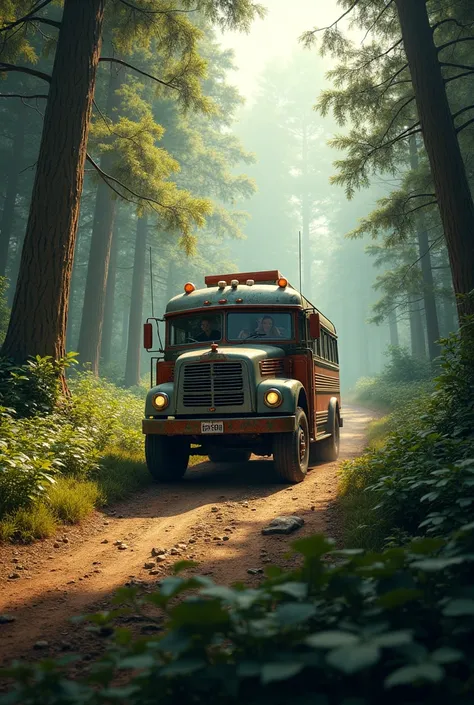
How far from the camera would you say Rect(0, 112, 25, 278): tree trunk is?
22.4 m

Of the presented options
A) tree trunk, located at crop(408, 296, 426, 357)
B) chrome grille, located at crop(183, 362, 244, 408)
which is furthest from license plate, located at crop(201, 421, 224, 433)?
tree trunk, located at crop(408, 296, 426, 357)

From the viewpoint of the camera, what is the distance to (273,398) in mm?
7676

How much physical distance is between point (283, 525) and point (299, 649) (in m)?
3.89

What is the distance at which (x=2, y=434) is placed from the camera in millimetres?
6094

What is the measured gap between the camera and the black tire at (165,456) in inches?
321

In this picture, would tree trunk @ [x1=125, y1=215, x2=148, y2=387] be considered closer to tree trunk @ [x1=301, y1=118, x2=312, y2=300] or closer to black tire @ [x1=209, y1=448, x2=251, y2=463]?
black tire @ [x1=209, y1=448, x2=251, y2=463]

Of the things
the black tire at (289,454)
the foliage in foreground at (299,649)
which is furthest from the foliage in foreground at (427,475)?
the foliage in foreground at (299,649)

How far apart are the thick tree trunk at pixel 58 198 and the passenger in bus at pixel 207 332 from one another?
2.31m

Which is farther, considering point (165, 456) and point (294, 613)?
point (165, 456)

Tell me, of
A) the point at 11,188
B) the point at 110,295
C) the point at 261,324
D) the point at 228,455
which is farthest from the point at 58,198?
the point at 110,295

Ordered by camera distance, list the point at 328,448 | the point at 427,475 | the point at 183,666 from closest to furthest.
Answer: the point at 183,666 → the point at 427,475 → the point at 328,448

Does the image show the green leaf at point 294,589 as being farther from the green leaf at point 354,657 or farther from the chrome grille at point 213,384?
the chrome grille at point 213,384

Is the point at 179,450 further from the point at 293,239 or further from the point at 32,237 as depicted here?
the point at 293,239

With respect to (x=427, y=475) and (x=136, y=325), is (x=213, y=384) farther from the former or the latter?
(x=136, y=325)
